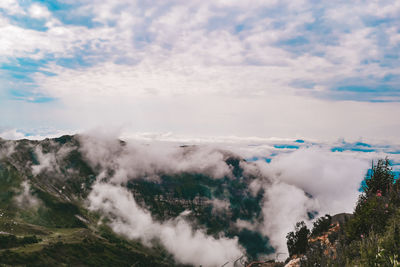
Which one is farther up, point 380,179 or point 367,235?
point 380,179

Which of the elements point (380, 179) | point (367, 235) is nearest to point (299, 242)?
point (367, 235)

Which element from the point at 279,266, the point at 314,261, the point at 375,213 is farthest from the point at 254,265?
the point at 375,213

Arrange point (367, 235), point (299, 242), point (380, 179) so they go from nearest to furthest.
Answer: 1. point (367, 235)
2. point (380, 179)
3. point (299, 242)

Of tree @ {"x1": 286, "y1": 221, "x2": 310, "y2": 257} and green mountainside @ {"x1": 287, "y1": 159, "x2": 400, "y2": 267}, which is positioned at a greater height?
green mountainside @ {"x1": 287, "y1": 159, "x2": 400, "y2": 267}

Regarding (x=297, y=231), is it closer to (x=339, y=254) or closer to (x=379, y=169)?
(x=379, y=169)

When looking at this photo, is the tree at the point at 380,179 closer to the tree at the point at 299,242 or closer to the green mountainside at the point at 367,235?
the green mountainside at the point at 367,235

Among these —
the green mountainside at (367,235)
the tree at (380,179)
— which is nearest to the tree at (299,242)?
the green mountainside at (367,235)

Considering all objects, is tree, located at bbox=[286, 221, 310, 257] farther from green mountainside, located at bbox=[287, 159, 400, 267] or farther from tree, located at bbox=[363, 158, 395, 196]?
tree, located at bbox=[363, 158, 395, 196]

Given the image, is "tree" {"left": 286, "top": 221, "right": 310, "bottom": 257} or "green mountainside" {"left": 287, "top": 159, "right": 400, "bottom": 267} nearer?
"green mountainside" {"left": 287, "top": 159, "right": 400, "bottom": 267}

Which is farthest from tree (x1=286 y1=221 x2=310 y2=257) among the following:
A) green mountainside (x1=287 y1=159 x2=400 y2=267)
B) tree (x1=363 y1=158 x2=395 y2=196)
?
tree (x1=363 y1=158 x2=395 y2=196)

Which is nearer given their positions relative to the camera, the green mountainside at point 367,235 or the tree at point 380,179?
the green mountainside at point 367,235

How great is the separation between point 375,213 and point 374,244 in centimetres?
2140

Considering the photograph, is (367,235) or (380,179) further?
(380,179)

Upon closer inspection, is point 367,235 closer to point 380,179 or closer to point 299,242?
point 299,242
